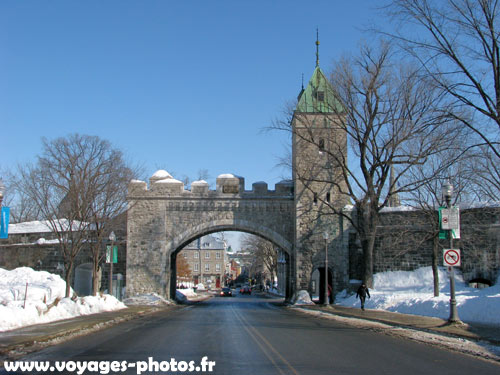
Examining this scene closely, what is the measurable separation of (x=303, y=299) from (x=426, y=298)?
43.3 feet

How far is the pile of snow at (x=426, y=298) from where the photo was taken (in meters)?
18.2

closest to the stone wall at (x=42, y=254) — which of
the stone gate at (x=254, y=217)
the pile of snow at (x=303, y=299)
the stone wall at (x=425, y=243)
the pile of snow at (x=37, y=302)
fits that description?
the stone gate at (x=254, y=217)

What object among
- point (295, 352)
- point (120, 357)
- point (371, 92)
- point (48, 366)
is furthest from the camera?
point (371, 92)

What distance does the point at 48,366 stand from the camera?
9078 millimetres

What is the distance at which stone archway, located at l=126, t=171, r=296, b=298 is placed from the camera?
3594 cm

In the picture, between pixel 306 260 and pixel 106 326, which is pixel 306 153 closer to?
pixel 306 260

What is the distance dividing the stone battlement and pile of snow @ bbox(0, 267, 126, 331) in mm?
9188

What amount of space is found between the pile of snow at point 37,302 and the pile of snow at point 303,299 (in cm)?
1187

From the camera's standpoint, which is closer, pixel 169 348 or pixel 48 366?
pixel 48 366

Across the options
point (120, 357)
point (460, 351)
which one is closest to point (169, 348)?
point (120, 357)

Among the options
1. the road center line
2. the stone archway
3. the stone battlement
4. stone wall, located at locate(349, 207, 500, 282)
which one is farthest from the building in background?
the road center line

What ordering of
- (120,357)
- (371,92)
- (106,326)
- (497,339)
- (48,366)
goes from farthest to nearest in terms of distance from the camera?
(371,92) → (106,326) → (497,339) → (120,357) → (48,366)

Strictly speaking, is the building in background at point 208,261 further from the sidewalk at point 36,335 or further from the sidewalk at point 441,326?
the sidewalk at point 36,335

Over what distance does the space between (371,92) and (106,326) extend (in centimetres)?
1735
